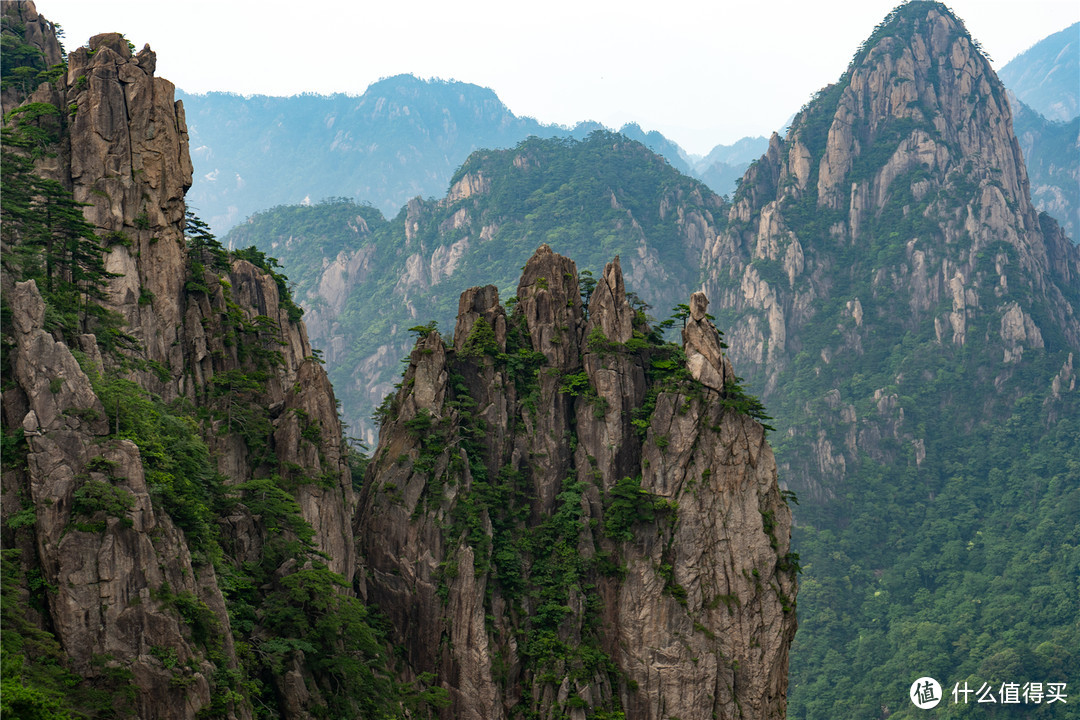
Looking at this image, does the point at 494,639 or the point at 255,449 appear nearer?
the point at 255,449

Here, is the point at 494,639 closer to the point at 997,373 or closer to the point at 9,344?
the point at 9,344

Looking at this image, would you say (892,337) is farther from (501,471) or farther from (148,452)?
(148,452)

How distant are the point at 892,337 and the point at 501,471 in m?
105

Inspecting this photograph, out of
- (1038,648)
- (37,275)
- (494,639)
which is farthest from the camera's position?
(1038,648)

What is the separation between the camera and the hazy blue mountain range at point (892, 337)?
98.3 metres

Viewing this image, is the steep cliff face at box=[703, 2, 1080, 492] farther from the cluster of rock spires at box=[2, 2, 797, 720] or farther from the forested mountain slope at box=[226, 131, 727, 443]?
the cluster of rock spires at box=[2, 2, 797, 720]

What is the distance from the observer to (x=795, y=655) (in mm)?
101312

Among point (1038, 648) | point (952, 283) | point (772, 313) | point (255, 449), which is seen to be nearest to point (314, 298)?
point (772, 313)

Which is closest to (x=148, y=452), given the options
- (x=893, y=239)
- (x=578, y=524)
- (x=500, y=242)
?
(x=578, y=524)

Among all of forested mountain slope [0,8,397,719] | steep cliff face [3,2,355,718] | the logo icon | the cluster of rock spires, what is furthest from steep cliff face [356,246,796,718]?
the logo icon

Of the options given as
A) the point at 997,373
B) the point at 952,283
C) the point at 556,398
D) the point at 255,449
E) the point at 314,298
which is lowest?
the point at 255,449

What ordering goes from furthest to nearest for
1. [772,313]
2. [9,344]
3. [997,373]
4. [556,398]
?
[772,313] < [997,373] < [556,398] < [9,344]

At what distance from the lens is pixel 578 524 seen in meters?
47.2

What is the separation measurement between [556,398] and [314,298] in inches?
5980
